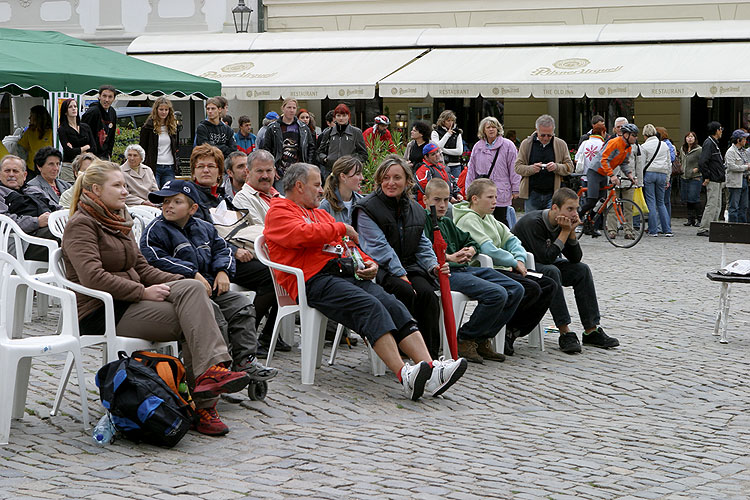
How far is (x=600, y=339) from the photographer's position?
8844mm

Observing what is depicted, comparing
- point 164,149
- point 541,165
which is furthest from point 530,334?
point 164,149

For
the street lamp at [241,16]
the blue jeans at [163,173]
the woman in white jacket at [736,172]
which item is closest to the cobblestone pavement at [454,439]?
the blue jeans at [163,173]

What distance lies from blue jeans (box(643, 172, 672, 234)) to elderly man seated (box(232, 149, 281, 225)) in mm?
10431

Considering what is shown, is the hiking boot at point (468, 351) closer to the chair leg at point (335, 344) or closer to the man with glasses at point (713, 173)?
the chair leg at point (335, 344)

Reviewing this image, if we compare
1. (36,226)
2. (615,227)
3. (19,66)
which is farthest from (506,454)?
(615,227)

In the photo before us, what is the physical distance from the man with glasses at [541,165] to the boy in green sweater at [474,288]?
6071 mm

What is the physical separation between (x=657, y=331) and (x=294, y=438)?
4616mm

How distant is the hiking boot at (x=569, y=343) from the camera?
8609 millimetres

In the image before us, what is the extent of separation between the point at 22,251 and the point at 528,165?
7.11m

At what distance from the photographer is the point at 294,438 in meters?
5.89

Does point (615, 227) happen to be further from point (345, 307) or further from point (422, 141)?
point (345, 307)

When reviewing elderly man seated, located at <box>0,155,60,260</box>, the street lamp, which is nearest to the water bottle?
elderly man seated, located at <box>0,155,60,260</box>

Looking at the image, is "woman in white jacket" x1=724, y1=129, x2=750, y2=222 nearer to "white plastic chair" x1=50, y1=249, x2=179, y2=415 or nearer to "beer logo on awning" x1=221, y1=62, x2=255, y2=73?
"beer logo on awning" x1=221, y1=62, x2=255, y2=73

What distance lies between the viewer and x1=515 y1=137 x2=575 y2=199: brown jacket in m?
14.2
